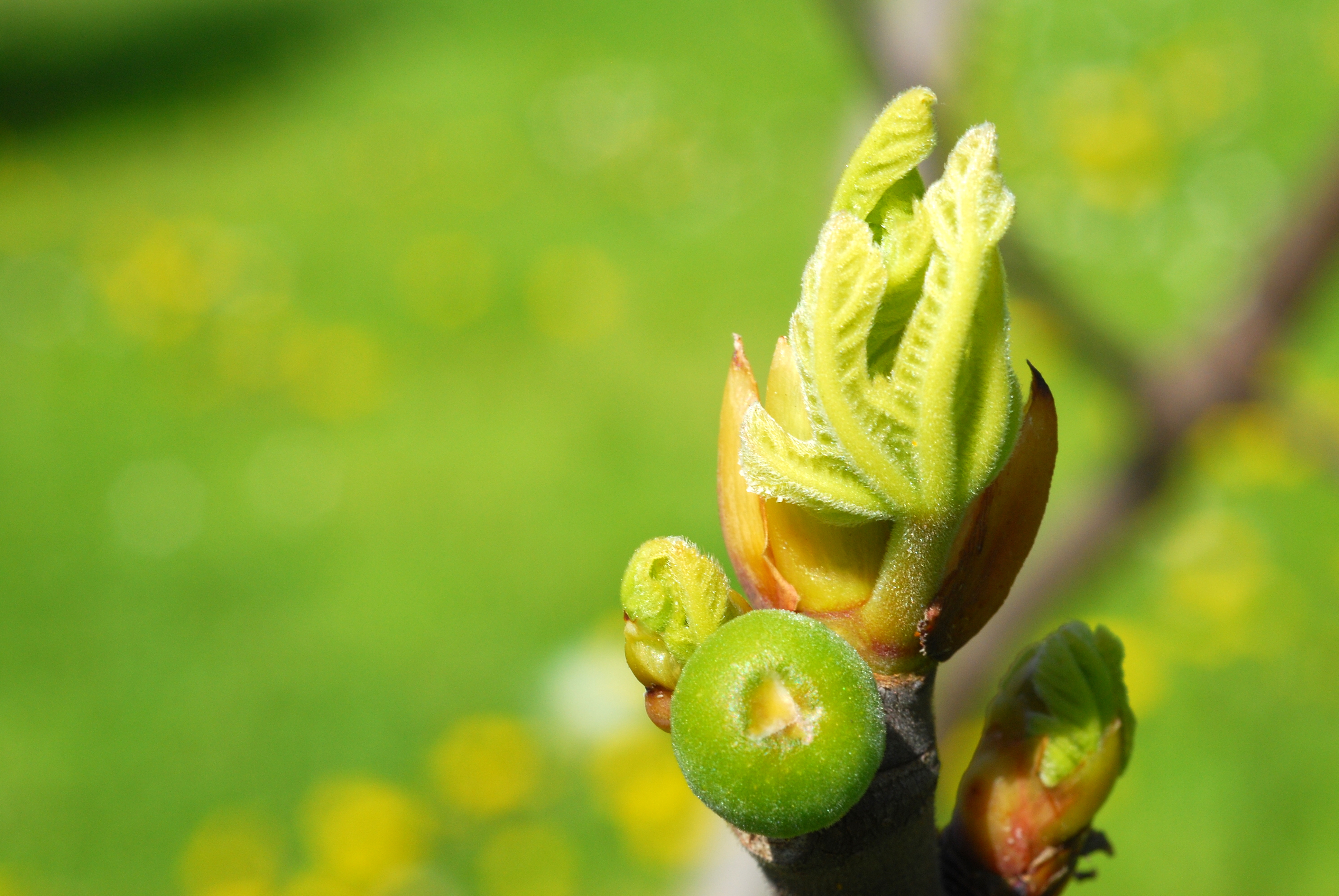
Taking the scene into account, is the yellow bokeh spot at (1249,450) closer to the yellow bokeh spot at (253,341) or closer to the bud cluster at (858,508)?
the bud cluster at (858,508)

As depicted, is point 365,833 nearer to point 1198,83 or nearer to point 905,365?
point 905,365

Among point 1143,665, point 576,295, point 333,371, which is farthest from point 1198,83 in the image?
point 333,371

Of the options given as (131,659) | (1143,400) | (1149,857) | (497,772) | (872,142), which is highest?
(872,142)

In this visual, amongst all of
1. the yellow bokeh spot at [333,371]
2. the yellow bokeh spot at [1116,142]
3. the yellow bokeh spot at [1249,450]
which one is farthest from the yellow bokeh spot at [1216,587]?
the yellow bokeh spot at [333,371]

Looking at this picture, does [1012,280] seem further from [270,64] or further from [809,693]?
[270,64]

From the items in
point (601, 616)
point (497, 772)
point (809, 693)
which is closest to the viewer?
point (809, 693)

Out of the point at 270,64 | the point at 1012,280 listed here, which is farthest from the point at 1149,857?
the point at 270,64

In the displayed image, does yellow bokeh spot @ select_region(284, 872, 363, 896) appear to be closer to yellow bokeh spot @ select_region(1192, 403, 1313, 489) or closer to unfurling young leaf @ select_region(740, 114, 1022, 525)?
yellow bokeh spot @ select_region(1192, 403, 1313, 489)
